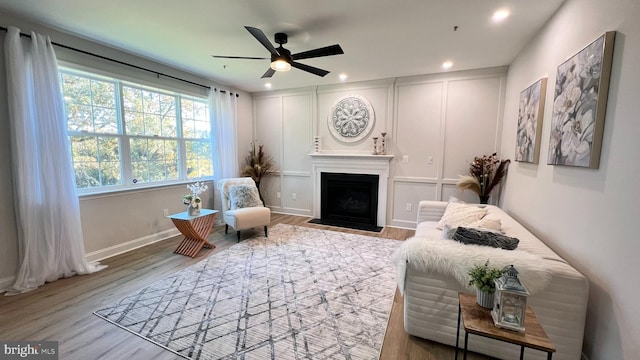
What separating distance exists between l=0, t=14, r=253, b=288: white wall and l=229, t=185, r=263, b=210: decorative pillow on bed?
2.86ft

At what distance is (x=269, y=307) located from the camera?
2.22m

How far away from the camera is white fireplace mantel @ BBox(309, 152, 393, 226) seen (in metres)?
4.57

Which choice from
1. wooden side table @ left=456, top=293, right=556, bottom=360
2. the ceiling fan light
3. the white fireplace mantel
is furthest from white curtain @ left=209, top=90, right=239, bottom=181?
wooden side table @ left=456, top=293, right=556, bottom=360

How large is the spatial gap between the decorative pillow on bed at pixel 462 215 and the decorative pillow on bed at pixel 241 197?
2796mm

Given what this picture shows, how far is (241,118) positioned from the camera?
533 centimetres

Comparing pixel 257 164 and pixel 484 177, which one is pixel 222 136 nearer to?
pixel 257 164

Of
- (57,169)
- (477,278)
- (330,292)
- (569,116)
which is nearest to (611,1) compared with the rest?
(569,116)

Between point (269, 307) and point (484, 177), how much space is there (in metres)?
3.41

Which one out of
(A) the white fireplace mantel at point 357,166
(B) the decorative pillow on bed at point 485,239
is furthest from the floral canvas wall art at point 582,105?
(A) the white fireplace mantel at point 357,166

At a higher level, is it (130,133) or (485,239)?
(130,133)

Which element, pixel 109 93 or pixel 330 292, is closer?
pixel 330 292

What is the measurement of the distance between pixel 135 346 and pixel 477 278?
2239 mm

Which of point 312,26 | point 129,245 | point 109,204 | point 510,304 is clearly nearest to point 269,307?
point 510,304

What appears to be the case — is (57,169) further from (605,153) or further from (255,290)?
(605,153)
